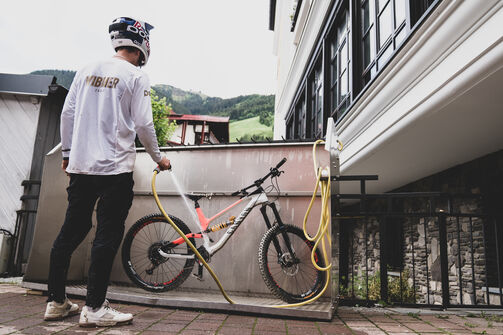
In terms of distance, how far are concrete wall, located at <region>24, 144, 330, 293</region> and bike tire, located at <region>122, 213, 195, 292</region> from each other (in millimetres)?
214

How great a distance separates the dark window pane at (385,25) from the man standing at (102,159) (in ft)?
14.0

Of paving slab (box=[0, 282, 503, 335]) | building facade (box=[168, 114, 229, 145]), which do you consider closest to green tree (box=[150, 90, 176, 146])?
building facade (box=[168, 114, 229, 145])

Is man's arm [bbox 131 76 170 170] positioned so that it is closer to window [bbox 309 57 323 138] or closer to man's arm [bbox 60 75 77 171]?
man's arm [bbox 60 75 77 171]

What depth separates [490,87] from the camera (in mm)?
3254

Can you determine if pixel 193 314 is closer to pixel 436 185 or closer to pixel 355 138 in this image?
pixel 355 138

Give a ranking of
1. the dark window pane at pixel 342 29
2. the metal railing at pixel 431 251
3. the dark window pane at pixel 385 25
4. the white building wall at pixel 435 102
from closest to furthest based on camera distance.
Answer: the white building wall at pixel 435 102 < the metal railing at pixel 431 251 < the dark window pane at pixel 385 25 < the dark window pane at pixel 342 29

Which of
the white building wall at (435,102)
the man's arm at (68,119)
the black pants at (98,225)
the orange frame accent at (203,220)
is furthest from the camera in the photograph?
the orange frame accent at (203,220)

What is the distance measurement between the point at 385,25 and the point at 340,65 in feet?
6.93

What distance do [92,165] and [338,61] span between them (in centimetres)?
670

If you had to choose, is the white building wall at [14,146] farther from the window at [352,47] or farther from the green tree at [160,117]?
the green tree at [160,117]

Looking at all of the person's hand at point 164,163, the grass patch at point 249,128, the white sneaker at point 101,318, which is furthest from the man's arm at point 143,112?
the grass patch at point 249,128

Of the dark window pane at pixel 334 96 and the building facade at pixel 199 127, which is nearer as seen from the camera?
the dark window pane at pixel 334 96

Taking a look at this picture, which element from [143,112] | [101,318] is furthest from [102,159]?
[101,318]

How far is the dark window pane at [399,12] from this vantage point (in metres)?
5.19
